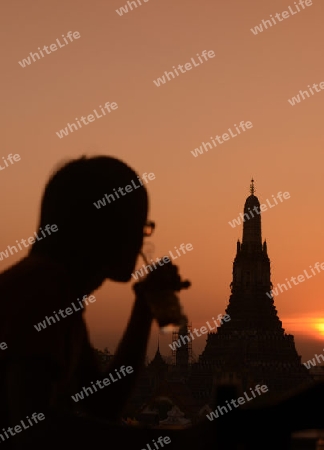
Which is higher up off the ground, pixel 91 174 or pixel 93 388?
pixel 91 174

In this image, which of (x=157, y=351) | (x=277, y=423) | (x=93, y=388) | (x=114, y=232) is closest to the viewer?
(x=277, y=423)

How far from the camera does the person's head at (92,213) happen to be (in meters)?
1.13

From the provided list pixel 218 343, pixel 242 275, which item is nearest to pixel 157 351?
pixel 218 343

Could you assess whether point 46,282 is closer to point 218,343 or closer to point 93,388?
point 93,388

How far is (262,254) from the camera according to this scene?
1753 inches

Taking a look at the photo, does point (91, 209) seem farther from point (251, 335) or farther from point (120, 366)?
point (251, 335)

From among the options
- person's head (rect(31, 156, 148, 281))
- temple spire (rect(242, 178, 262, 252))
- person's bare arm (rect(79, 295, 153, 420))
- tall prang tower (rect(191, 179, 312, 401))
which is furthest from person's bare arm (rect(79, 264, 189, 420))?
temple spire (rect(242, 178, 262, 252))

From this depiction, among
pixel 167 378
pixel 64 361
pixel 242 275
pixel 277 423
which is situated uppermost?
pixel 64 361

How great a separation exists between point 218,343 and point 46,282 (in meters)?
43.4

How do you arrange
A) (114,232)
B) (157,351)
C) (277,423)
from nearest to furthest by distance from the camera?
1. (277,423)
2. (114,232)
3. (157,351)

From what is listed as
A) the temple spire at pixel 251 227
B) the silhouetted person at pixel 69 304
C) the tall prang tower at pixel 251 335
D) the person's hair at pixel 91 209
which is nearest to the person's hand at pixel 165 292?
the silhouetted person at pixel 69 304

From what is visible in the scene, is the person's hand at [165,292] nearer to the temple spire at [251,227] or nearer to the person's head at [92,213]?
the person's head at [92,213]

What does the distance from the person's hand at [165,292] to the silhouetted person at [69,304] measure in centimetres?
1

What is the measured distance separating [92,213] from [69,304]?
0.50 ft
